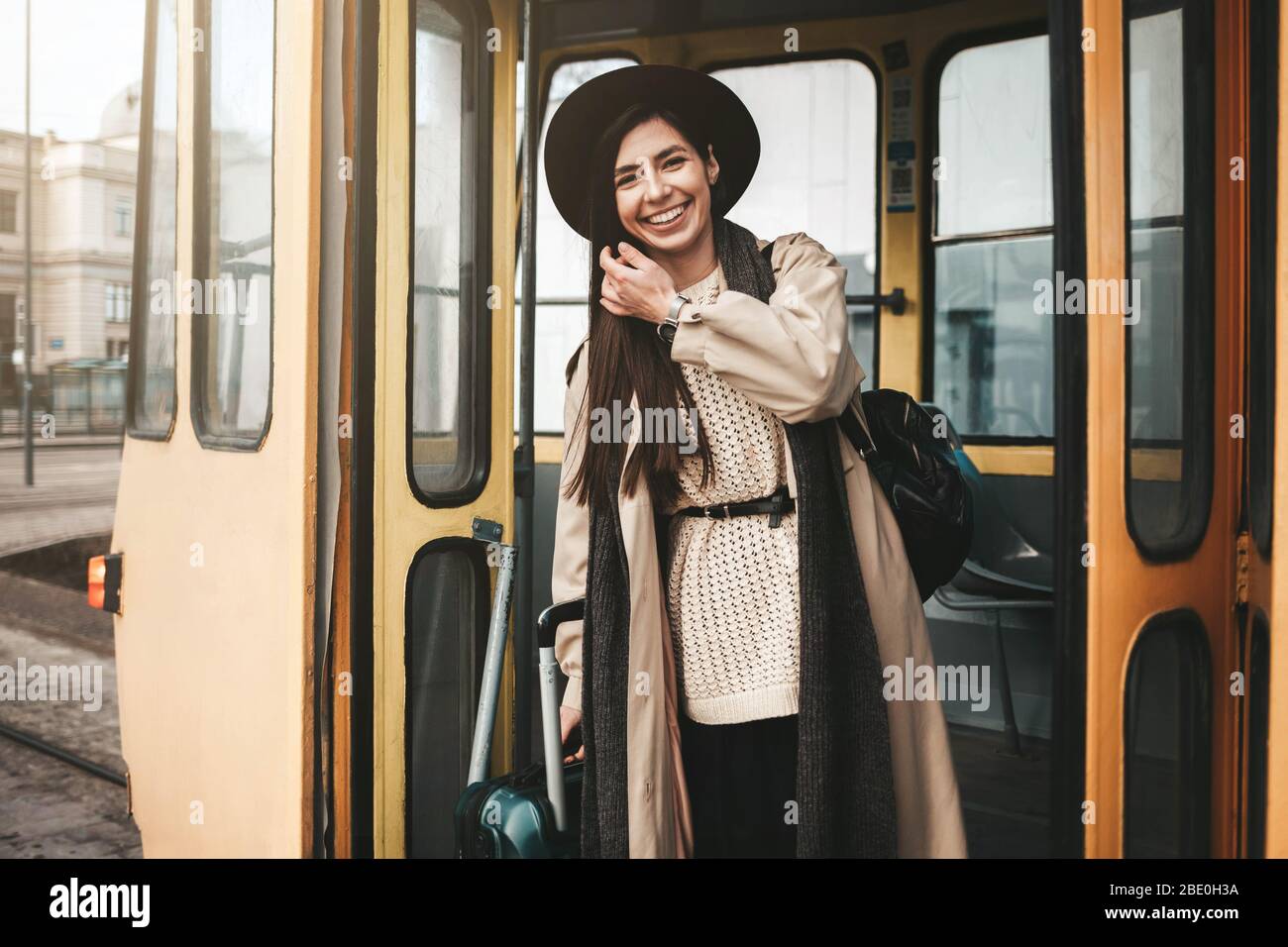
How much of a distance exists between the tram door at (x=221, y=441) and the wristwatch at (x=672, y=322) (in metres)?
0.69

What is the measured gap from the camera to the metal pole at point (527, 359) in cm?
255

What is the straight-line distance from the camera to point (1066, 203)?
178cm

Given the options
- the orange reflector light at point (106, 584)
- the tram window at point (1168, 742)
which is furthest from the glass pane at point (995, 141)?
the orange reflector light at point (106, 584)

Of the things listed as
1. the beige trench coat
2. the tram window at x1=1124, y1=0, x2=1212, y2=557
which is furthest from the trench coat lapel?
the tram window at x1=1124, y1=0, x2=1212, y2=557

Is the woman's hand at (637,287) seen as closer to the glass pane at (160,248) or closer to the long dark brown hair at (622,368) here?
the long dark brown hair at (622,368)

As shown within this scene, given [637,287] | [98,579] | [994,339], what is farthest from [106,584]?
[994,339]

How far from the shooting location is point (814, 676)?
1958 mm

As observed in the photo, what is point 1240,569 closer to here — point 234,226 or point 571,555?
point 571,555

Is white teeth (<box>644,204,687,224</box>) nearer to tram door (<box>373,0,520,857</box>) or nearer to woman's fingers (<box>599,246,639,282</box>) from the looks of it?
woman's fingers (<box>599,246,639,282</box>)

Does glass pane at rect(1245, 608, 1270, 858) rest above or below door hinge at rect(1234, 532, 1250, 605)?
below

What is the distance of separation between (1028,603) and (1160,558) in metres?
2.05

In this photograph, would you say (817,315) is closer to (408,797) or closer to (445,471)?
(445,471)

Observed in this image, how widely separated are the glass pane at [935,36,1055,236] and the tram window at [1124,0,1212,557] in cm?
235

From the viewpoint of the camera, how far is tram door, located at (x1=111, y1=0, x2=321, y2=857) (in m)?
2.22
